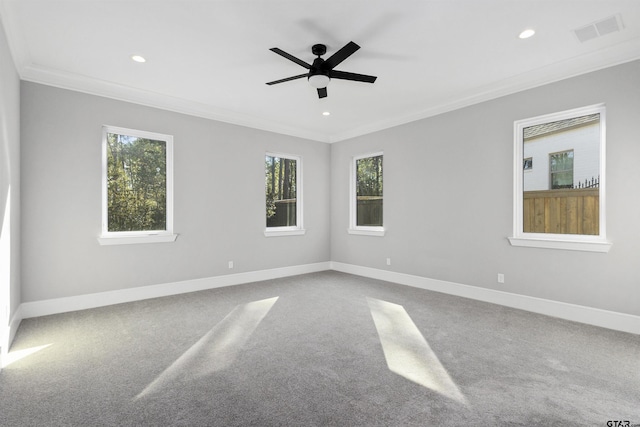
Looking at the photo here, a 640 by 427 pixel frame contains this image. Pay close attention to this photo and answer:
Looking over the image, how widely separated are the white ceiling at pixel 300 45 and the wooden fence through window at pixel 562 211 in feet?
4.34

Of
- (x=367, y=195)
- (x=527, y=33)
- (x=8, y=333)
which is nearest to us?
(x=8, y=333)

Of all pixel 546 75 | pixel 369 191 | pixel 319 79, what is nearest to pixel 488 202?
pixel 546 75

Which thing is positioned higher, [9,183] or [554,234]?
[9,183]

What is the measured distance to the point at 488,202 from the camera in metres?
4.18

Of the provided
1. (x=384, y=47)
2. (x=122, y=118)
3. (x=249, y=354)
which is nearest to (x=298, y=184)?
(x=122, y=118)

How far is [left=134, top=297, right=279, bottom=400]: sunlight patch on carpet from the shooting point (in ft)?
7.43

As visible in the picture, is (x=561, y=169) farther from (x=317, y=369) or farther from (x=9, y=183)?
(x=9, y=183)

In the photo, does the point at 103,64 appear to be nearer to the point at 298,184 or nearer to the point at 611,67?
the point at 298,184

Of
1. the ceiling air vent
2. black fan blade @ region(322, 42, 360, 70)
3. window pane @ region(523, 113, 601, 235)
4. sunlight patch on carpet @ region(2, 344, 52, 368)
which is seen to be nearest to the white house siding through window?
window pane @ region(523, 113, 601, 235)

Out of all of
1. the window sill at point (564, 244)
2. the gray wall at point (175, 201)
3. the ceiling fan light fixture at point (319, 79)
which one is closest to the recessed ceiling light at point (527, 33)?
the ceiling fan light fixture at point (319, 79)

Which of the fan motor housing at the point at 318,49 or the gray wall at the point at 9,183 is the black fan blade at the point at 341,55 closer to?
the fan motor housing at the point at 318,49

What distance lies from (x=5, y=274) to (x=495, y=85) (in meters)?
5.51

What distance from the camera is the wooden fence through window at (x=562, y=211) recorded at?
3.42 m

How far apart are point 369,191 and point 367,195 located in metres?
0.09
